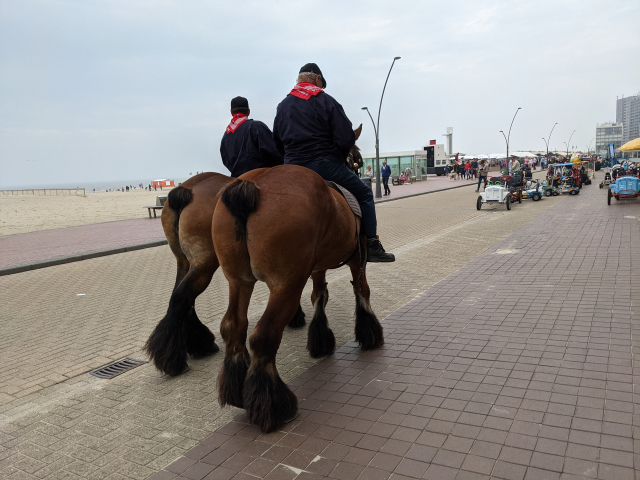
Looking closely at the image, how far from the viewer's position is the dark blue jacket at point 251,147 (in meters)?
4.90

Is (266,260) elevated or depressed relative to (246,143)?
depressed

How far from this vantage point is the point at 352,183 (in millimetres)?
4660

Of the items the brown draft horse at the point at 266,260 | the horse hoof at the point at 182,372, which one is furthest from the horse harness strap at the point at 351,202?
the horse hoof at the point at 182,372

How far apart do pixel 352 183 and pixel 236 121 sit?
1.51 meters

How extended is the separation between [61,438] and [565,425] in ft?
11.6

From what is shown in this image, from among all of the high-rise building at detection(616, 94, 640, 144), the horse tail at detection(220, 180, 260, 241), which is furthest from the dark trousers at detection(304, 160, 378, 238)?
the high-rise building at detection(616, 94, 640, 144)

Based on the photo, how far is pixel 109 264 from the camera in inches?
427

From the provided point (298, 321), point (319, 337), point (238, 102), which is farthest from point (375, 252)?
point (238, 102)

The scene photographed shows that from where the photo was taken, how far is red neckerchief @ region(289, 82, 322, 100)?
4340 mm

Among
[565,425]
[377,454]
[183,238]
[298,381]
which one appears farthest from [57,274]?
[565,425]

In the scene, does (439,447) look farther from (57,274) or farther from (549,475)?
(57,274)

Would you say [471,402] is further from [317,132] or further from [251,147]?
[251,147]

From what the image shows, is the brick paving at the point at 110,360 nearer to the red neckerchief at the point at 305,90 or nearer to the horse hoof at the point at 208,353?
the horse hoof at the point at 208,353

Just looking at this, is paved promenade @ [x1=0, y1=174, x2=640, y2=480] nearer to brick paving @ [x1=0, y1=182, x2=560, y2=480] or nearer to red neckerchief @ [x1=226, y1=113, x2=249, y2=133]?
brick paving @ [x1=0, y1=182, x2=560, y2=480]
